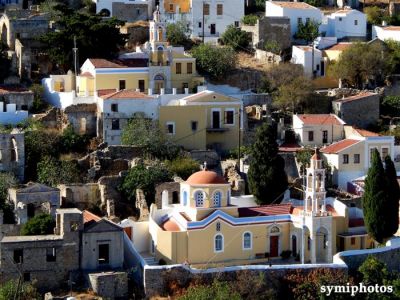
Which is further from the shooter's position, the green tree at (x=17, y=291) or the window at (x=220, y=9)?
the window at (x=220, y=9)

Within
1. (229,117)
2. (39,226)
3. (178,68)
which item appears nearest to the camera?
(39,226)

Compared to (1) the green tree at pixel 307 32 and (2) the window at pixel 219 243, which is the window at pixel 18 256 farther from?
(1) the green tree at pixel 307 32

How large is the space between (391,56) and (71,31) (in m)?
15.5

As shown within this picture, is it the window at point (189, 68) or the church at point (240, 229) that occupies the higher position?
the window at point (189, 68)

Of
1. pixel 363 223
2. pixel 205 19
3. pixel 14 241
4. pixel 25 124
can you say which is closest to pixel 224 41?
pixel 205 19

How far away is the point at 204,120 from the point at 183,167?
399 centimetres

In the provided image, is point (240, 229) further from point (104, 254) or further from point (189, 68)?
point (189, 68)

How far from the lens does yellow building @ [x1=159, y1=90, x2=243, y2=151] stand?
51.6m

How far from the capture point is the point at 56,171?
47750mm

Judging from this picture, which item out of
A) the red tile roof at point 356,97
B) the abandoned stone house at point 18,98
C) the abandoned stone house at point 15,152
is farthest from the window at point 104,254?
the red tile roof at point 356,97

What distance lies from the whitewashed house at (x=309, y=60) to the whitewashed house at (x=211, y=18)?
15.1 feet

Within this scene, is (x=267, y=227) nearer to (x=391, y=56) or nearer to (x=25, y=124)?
(x=25, y=124)

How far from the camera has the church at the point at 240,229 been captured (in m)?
42.2

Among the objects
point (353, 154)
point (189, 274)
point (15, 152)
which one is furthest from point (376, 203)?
point (15, 152)
